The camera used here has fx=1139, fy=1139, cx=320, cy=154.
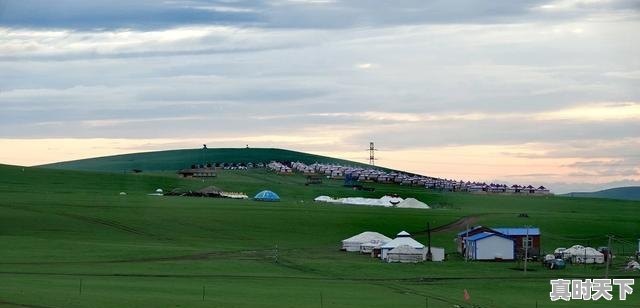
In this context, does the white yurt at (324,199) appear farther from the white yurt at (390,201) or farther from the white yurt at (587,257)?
the white yurt at (587,257)

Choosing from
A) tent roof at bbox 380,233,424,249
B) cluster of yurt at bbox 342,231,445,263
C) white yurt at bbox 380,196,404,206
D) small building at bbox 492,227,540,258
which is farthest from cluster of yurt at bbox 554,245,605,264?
white yurt at bbox 380,196,404,206

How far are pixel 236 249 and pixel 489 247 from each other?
2010 cm

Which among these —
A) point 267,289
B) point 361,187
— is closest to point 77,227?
point 267,289

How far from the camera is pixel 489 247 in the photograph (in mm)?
90688

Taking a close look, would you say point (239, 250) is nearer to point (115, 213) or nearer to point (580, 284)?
point (115, 213)

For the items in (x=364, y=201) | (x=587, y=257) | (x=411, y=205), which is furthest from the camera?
(x=364, y=201)

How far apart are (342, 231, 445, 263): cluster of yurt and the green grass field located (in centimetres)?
149

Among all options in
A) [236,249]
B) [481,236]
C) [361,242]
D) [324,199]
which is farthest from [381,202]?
[236,249]

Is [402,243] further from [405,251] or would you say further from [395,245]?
[405,251]

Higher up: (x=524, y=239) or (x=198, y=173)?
(x=198, y=173)

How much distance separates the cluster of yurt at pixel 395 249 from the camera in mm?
85000

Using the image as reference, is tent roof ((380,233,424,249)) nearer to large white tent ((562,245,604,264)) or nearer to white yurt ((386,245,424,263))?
white yurt ((386,245,424,263))

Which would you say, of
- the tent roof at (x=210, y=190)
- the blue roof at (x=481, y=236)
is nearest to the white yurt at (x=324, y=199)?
the tent roof at (x=210, y=190)

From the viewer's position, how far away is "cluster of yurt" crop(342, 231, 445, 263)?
85000mm
